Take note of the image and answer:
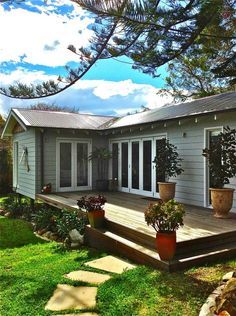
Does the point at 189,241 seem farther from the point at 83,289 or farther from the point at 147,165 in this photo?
the point at 147,165

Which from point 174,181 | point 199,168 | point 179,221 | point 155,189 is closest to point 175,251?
point 179,221

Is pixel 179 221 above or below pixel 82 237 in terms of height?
above

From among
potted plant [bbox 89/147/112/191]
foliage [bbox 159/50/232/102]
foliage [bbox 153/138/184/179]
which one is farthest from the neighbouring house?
foliage [bbox 159/50/232/102]

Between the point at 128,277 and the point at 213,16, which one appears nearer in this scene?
the point at 213,16

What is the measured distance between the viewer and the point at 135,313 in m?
3.21

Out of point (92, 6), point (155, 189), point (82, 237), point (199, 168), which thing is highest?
point (92, 6)

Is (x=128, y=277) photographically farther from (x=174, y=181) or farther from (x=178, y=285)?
(x=174, y=181)

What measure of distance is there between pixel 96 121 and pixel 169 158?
17.4ft

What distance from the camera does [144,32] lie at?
11.8ft

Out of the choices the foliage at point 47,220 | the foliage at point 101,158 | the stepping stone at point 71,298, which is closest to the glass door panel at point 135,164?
the foliage at point 101,158

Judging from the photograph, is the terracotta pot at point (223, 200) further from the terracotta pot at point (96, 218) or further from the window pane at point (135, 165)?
the window pane at point (135, 165)

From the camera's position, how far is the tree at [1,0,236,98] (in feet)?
10.5

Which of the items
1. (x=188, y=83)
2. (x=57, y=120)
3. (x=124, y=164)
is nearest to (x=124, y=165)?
(x=124, y=164)

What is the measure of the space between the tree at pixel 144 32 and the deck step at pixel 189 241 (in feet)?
8.38
